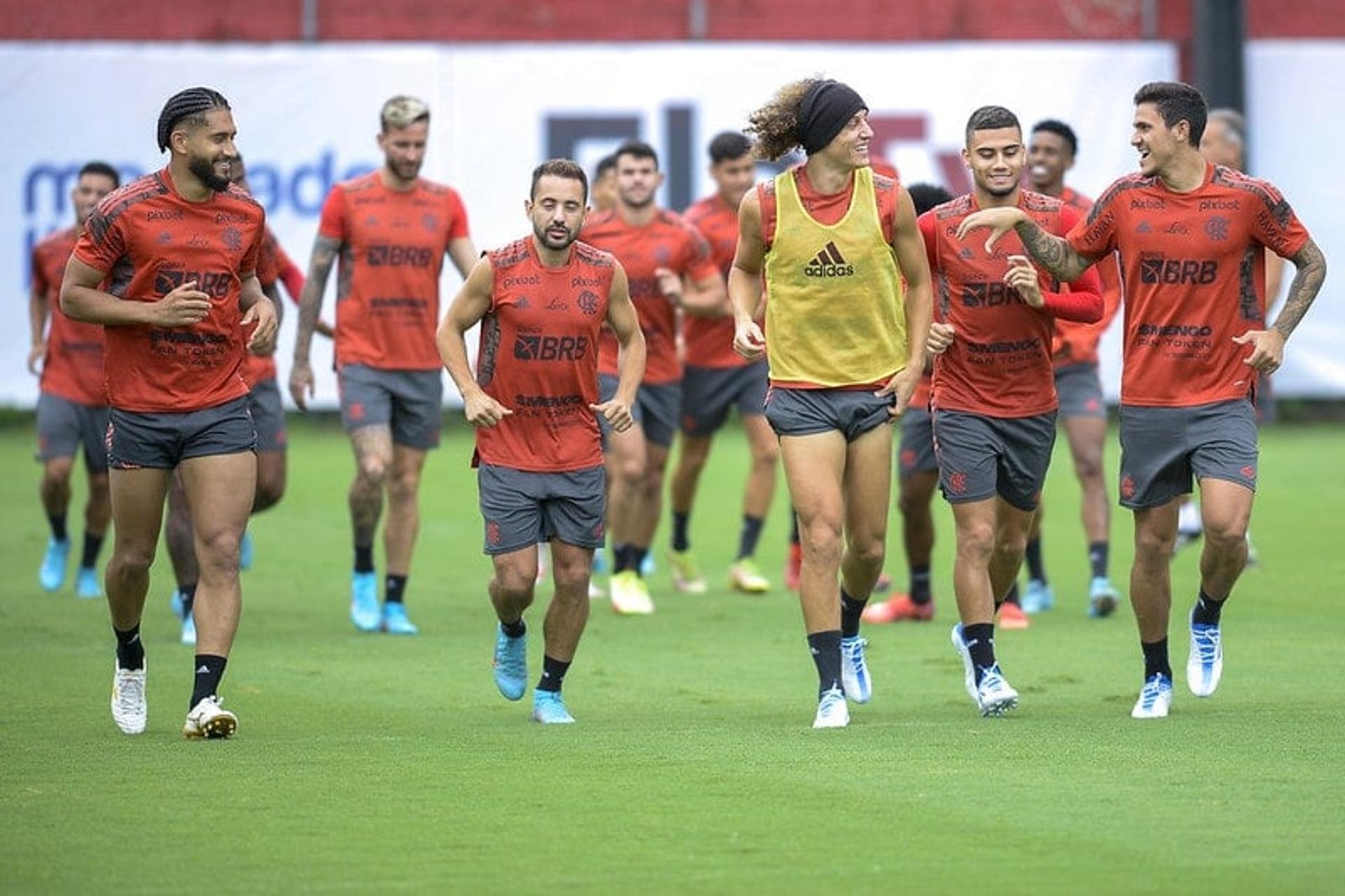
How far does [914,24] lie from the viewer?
26750 mm

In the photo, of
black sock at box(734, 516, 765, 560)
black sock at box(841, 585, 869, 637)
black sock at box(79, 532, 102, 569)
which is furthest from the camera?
black sock at box(734, 516, 765, 560)

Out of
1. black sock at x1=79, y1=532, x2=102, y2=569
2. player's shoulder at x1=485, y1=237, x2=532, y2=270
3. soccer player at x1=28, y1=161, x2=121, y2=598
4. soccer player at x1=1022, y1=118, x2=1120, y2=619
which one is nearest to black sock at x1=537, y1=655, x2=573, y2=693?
player's shoulder at x1=485, y1=237, x2=532, y2=270

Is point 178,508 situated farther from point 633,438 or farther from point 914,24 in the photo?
point 914,24

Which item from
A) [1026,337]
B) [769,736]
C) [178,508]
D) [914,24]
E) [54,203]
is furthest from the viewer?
[914,24]

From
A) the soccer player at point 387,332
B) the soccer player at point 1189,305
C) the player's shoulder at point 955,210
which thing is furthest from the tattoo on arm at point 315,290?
the soccer player at point 1189,305

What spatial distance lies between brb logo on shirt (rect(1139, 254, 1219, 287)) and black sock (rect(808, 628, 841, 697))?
6.02 ft

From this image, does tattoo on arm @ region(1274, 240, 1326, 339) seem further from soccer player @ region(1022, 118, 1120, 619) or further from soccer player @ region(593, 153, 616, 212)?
soccer player @ region(593, 153, 616, 212)

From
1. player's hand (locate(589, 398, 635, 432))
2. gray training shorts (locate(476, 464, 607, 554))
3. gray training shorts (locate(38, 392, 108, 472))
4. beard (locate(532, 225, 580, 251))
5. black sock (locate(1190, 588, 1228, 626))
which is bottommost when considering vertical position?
black sock (locate(1190, 588, 1228, 626))

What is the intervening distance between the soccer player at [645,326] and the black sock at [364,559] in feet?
4.95

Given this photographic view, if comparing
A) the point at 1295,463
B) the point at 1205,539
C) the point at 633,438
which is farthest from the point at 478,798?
the point at 1295,463

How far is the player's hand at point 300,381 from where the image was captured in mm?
12156

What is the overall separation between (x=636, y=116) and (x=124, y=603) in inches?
639

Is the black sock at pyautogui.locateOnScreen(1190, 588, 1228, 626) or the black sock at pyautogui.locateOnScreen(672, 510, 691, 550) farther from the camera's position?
the black sock at pyautogui.locateOnScreen(672, 510, 691, 550)

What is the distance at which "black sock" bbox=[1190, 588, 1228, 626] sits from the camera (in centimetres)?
923
